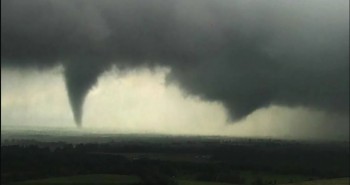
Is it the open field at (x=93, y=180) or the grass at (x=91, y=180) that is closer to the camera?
the grass at (x=91, y=180)

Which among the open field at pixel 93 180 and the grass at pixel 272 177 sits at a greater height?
the open field at pixel 93 180

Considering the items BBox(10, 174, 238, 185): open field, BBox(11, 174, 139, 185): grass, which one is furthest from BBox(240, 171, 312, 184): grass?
BBox(11, 174, 139, 185): grass

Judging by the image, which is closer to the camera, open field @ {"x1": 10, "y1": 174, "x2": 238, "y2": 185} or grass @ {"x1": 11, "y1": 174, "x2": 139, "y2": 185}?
grass @ {"x1": 11, "y1": 174, "x2": 139, "y2": 185}

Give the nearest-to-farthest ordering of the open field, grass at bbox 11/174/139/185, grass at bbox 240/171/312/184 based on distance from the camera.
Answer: grass at bbox 11/174/139/185, the open field, grass at bbox 240/171/312/184

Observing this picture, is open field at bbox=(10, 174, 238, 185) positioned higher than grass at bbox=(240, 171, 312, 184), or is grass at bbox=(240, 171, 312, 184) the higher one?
open field at bbox=(10, 174, 238, 185)

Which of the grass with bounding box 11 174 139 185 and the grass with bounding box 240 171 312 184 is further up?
the grass with bounding box 11 174 139 185

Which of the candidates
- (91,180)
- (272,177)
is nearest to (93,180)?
(91,180)

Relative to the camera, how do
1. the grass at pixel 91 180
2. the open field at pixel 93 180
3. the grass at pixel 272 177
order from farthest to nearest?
the grass at pixel 272 177 → the open field at pixel 93 180 → the grass at pixel 91 180

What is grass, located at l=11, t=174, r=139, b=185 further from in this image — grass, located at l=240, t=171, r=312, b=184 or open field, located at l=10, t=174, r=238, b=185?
grass, located at l=240, t=171, r=312, b=184

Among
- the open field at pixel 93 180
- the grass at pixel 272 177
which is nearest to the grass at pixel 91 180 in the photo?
the open field at pixel 93 180

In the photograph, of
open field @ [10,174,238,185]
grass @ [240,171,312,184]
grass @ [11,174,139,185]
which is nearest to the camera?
grass @ [11,174,139,185]

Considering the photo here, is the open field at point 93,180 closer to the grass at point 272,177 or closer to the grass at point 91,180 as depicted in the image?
the grass at point 91,180

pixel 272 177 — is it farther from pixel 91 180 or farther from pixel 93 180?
pixel 91 180
